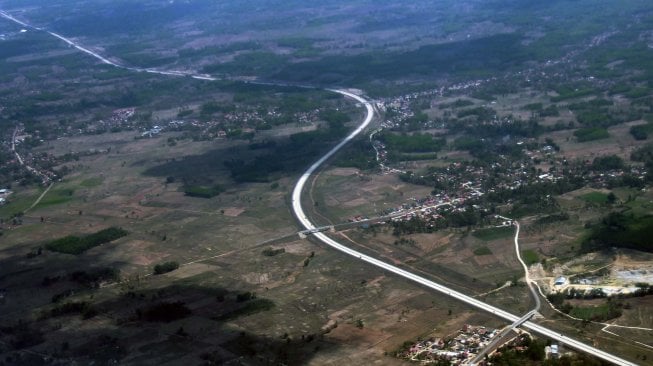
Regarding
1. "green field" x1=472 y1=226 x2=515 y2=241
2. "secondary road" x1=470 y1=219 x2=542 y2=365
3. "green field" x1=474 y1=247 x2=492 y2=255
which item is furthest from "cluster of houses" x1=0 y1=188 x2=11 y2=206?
"secondary road" x1=470 y1=219 x2=542 y2=365

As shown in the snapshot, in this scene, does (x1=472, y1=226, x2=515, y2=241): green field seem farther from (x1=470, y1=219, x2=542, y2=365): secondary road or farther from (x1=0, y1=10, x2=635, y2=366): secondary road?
(x1=0, y1=10, x2=635, y2=366): secondary road

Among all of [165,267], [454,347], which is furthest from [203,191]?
[454,347]

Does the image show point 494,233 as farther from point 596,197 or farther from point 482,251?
point 596,197

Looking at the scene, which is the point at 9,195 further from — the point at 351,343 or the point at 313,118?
the point at 351,343

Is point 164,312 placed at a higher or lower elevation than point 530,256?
higher

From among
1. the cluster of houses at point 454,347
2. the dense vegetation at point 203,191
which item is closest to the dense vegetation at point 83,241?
the dense vegetation at point 203,191

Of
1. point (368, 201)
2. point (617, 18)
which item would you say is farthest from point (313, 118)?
point (617, 18)
